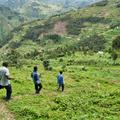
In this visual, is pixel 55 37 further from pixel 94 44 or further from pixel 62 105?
pixel 62 105

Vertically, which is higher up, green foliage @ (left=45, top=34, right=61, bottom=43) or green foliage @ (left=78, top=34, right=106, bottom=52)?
green foliage @ (left=45, top=34, right=61, bottom=43)

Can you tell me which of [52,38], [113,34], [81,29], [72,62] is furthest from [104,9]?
[72,62]

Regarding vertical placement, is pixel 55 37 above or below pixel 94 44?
above

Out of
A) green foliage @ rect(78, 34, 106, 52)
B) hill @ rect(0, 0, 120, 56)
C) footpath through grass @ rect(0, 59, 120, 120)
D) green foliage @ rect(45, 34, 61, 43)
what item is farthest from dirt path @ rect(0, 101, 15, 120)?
green foliage @ rect(45, 34, 61, 43)

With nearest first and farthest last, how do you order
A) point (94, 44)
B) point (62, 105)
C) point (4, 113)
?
point (4, 113), point (62, 105), point (94, 44)

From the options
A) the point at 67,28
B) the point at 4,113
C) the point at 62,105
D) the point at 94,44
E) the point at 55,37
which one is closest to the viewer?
the point at 4,113

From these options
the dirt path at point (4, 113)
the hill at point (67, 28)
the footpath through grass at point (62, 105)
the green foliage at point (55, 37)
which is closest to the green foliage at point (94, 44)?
the hill at point (67, 28)

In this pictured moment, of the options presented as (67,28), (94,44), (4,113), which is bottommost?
(4,113)

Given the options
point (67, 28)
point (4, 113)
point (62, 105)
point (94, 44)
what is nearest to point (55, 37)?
point (67, 28)

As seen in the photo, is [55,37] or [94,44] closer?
[94,44]

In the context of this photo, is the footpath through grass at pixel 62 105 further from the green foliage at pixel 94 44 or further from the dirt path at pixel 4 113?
the green foliage at pixel 94 44

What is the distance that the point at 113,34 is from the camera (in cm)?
13550

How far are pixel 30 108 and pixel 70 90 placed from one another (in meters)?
11.4

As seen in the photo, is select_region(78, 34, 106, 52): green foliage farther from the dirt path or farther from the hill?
the dirt path
